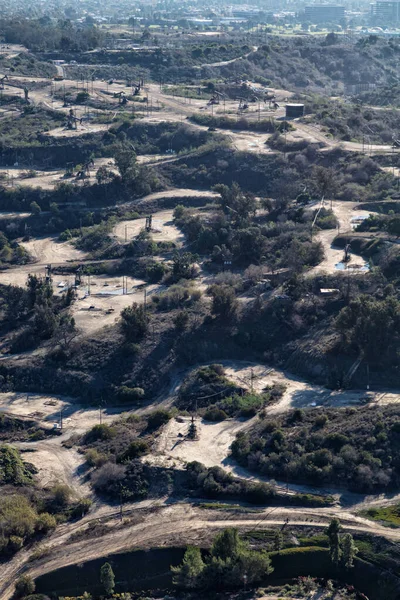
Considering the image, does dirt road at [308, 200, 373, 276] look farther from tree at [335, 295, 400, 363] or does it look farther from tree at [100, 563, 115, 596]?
tree at [100, 563, 115, 596]

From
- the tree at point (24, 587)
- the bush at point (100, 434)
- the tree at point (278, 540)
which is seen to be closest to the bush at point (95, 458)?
the bush at point (100, 434)

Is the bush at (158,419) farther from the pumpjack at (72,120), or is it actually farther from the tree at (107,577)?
the pumpjack at (72,120)

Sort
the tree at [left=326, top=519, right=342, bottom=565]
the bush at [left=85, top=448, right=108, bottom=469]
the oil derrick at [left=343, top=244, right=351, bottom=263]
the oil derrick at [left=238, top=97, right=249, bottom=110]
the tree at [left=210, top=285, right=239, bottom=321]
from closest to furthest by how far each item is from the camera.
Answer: the tree at [left=326, top=519, right=342, bottom=565], the bush at [left=85, top=448, right=108, bottom=469], the tree at [left=210, top=285, right=239, bottom=321], the oil derrick at [left=343, top=244, right=351, bottom=263], the oil derrick at [left=238, top=97, right=249, bottom=110]

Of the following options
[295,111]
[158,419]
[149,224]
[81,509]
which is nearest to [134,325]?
[158,419]

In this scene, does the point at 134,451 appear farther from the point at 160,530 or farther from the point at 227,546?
the point at 227,546

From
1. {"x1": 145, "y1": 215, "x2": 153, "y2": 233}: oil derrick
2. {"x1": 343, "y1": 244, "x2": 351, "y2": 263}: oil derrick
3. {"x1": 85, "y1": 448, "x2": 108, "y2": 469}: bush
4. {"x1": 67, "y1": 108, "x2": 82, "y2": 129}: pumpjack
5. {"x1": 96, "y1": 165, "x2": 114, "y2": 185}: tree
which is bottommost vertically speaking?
{"x1": 85, "y1": 448, "x2": 108, "y2": 469}: bush

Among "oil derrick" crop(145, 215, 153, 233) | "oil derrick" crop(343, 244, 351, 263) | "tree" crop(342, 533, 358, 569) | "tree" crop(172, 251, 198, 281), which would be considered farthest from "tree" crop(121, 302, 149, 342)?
"tree" crop(342, 533, 358, 569)
